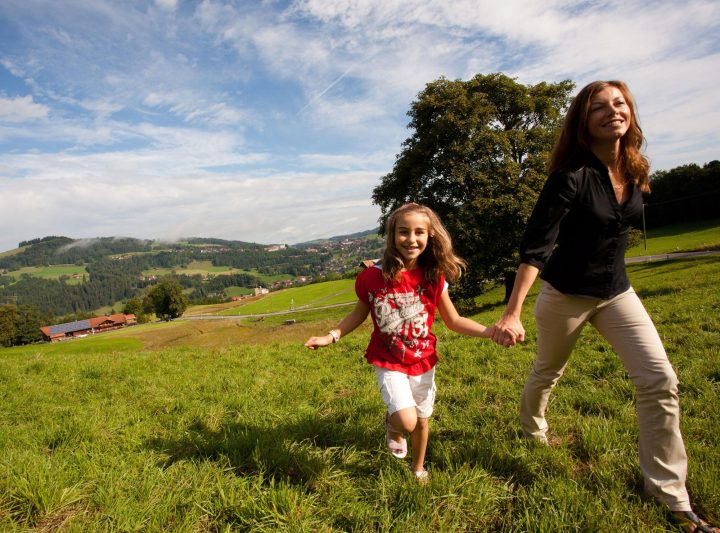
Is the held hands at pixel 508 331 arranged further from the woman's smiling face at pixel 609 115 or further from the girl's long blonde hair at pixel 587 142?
the woman's smiling face at pixel 609 115

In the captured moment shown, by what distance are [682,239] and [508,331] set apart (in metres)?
55.9

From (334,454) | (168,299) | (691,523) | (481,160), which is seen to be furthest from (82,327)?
(691,523)

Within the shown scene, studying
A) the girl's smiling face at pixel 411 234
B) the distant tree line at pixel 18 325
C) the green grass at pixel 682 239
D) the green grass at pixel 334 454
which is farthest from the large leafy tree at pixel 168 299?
the girl's smiling face at pixel 411 234

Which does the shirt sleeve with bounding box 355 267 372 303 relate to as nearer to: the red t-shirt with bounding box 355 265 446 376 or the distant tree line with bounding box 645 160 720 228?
the red t-shirt with bounding box 355 265 446 376

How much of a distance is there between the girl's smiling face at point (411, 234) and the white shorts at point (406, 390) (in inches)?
38.1

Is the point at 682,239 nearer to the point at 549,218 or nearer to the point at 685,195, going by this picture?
the point at 685,195

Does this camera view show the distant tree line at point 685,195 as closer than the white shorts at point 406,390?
No

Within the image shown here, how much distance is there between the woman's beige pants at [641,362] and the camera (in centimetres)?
243

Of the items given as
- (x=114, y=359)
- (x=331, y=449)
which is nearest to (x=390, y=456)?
(x=331, y=449)

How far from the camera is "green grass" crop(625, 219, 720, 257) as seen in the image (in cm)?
3706

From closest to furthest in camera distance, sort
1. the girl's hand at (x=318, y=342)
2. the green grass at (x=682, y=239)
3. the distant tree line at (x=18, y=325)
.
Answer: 1. the girl's hand at (x=318, y=342)
2. the green grass at (x=682, y=239)
3. the distant tree line at (x=18, y=325)

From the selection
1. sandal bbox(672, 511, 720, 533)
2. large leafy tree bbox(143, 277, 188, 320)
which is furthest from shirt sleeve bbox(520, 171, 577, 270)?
large leafy tree bbox(143, 277, 188, 320)

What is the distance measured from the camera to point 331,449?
3398mm

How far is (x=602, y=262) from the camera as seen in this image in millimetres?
2678
